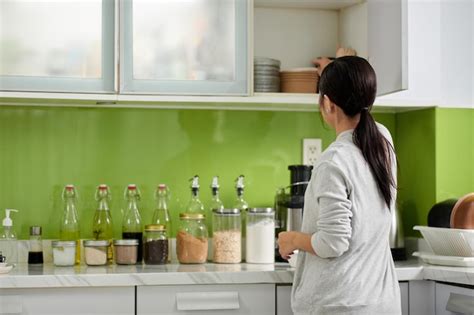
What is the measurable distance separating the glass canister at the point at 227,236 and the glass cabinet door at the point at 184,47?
475 millimetres

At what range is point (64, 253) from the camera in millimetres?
2955

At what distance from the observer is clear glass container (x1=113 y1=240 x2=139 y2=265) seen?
2961mm

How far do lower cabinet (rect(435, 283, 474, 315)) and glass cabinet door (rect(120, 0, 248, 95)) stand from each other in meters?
0.99

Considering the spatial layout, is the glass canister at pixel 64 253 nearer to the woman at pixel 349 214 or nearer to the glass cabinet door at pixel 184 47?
the glass cabinet door at pixel 184 47

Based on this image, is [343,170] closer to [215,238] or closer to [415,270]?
[415,270]

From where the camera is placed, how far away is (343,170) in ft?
7.25

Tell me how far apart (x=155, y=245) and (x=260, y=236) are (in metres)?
0.40

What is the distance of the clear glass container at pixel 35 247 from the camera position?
10.0ft

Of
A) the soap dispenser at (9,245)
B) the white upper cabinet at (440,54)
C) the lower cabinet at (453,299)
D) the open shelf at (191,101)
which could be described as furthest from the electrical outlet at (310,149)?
the soap dispenser at (9,245)

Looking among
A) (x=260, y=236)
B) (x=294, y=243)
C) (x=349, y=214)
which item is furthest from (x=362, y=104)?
(x=260, y=236)

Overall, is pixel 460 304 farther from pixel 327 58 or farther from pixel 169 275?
pixel 327 58

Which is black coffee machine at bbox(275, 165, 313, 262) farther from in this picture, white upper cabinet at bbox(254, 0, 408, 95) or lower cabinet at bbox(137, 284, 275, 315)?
white upper cabinet at bbox(254, 0, 408, 95)

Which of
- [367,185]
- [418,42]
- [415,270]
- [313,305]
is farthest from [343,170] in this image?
[418,42]

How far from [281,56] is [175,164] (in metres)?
0.64
